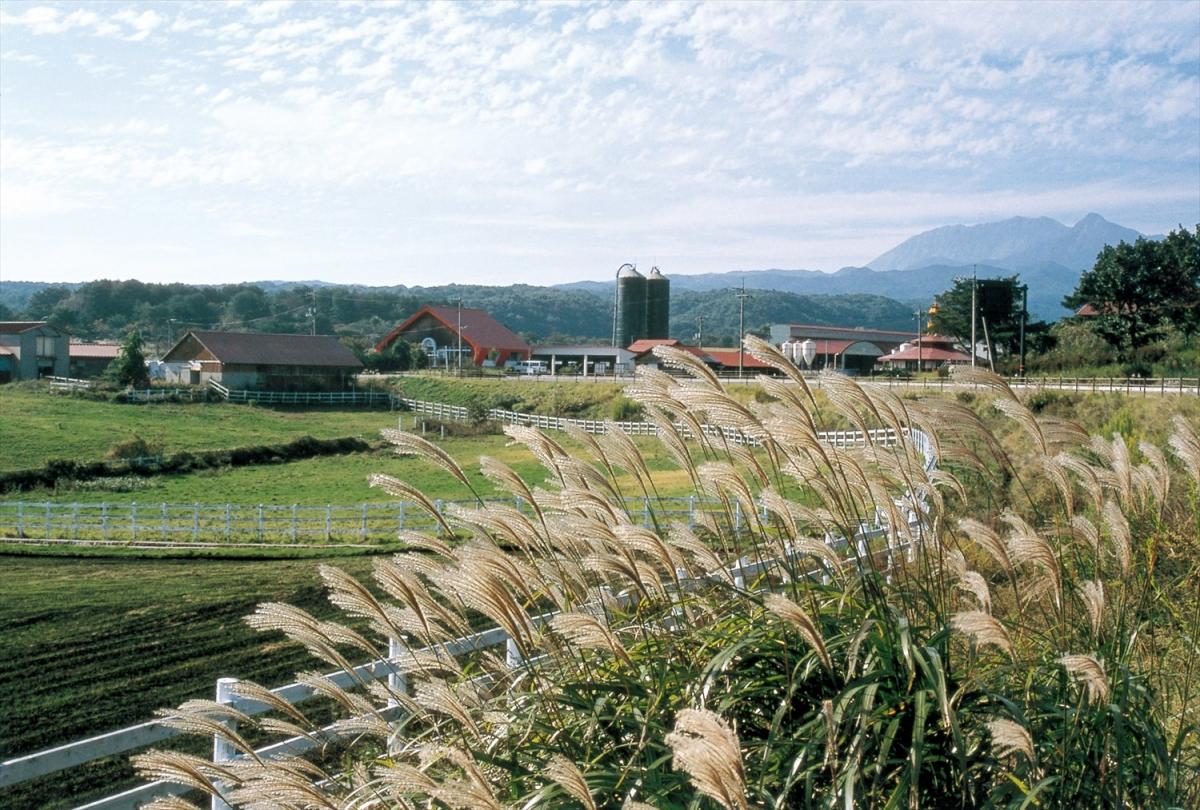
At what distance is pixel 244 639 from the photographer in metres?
13.8

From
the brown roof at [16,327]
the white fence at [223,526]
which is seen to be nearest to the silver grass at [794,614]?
the white fence at [223,526]

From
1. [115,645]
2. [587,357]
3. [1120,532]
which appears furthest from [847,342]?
[1120,532]

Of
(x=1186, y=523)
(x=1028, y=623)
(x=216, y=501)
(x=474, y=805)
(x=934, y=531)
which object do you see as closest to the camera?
(x=474, y=805)

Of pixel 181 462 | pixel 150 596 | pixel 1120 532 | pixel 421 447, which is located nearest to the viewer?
pixel 1120 532

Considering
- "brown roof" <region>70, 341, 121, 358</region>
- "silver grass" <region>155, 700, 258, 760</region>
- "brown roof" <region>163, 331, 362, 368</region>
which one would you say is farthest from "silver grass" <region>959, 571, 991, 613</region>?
"brown roof" <region>70, 341, 121, 358</region>

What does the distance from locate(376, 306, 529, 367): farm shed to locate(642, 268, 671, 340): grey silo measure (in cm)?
1123

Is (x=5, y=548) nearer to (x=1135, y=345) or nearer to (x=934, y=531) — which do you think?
(x=934, y=531)

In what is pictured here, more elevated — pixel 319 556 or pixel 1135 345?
pixel 1135 345

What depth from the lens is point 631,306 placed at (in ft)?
295

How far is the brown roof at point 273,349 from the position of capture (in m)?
63.3

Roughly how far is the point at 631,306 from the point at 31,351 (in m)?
44.0

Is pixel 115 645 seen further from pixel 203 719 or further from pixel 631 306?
pixel 631 306

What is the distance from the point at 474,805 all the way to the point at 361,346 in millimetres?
85153

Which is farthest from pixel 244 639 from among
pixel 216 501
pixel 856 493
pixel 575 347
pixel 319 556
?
pixel 575 347
